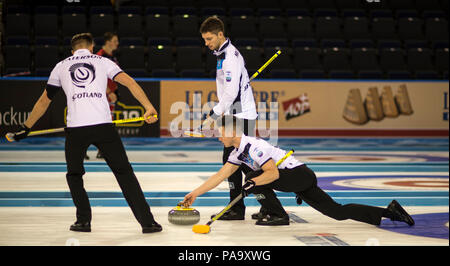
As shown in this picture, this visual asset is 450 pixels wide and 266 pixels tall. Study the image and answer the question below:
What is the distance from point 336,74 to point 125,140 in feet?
20.6

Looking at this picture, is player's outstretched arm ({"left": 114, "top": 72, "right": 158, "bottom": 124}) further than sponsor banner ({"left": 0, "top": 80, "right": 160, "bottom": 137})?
No

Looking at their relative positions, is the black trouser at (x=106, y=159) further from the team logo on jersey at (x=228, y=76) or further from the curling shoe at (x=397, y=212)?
the curling shoe at (x=397, y=212)

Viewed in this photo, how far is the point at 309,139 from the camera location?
56.6 ft

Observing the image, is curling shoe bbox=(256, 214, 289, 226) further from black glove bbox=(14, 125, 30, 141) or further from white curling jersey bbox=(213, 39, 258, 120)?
black glove bbox=(14, 125, 30, 141)

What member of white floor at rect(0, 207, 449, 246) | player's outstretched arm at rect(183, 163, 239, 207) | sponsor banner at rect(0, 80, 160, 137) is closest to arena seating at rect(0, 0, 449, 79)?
sponsor banner at rect(0, 80, 160, 137)

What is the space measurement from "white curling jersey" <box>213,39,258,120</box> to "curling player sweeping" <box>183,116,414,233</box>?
0.29 meters

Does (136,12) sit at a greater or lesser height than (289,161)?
greater

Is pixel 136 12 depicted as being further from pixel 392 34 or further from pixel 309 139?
pixel 392 34

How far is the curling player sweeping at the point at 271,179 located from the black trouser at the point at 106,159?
17.8 inches

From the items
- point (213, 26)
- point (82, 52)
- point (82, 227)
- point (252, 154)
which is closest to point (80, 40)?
point (82, 52)

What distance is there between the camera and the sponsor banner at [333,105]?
55.3ft

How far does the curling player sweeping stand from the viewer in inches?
228

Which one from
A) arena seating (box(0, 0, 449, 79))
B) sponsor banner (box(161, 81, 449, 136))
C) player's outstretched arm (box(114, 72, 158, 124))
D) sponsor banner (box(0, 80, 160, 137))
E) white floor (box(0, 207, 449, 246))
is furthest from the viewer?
arena seating (box(0, 0, 449, 79))

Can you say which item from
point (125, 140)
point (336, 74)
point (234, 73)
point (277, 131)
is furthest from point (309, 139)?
point (234, 73)
